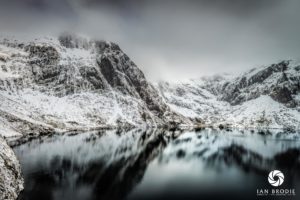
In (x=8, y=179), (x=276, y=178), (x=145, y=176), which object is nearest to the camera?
(x=8, y=179)

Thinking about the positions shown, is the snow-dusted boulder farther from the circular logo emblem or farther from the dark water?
the circular logo emblem

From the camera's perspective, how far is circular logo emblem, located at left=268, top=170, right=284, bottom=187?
79.8m

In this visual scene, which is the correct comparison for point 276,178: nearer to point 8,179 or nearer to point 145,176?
point 145,176

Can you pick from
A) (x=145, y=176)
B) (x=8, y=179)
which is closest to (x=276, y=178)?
(x=145, y=176)

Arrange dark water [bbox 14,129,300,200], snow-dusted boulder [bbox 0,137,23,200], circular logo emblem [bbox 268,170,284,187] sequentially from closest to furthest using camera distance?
1. snow-dusted boulder [bbox 0,137,23,200]
2. dark water [bbox 14,129,300,200]
3. circular logo emblem [bbox 268,170,284,187]

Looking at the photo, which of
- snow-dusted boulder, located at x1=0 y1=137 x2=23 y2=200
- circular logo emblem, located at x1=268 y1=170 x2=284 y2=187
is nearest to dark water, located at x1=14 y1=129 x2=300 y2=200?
circular logo emblem, located at x1=268 y1=170 x2=284 y2=187

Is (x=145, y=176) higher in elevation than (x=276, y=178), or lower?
lower

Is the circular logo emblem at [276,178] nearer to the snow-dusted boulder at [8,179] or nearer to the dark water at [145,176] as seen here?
the dark water at [145,176]

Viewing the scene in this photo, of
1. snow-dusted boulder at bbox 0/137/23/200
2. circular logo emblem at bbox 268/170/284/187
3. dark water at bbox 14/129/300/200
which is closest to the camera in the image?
snow-dusted boulder at bbox 0/137/23/200

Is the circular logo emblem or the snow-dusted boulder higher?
the snow-dusted boulder

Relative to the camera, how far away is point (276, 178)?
87.1 m

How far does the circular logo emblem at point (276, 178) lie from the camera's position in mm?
79850

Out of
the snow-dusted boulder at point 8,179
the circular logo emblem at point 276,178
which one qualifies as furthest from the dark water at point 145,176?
the snow-dusted boulder at point 8,179

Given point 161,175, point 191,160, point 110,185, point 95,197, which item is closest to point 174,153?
point 191,160
